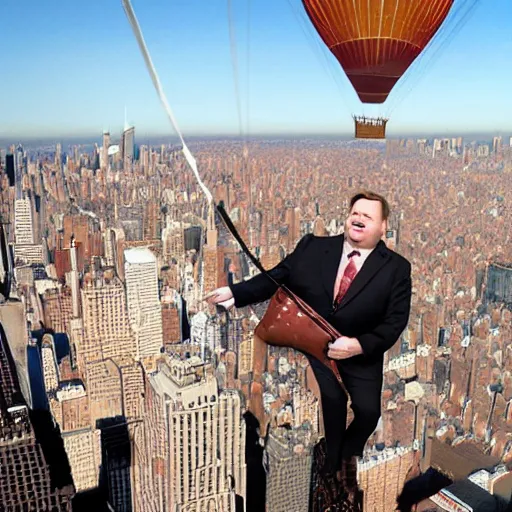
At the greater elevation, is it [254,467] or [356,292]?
[356,292]

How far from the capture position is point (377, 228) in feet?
3.40

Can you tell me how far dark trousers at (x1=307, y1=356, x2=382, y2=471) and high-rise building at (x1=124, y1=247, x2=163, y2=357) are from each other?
58.9 inches

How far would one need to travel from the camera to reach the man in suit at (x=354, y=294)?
1038 mm

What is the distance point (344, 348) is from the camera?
1026 millimetres

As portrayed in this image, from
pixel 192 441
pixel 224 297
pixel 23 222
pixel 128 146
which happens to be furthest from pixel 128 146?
pixel 224 297

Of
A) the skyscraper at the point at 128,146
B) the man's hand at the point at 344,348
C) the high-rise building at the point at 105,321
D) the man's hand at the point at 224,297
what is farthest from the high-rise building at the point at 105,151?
the man's hand at the point at 344,348

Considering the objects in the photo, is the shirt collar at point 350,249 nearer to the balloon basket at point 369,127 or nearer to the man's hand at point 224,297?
the man's hand at point 224,297

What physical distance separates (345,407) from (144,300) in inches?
83.4

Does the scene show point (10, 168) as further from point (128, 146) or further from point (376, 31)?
point (376, 31)

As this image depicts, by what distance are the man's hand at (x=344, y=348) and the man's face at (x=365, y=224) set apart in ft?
0.59

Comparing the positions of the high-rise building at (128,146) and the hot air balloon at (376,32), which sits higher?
the hot air balloon at (376,32)

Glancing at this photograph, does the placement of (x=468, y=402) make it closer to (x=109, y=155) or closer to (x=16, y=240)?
(x=109, y=155)

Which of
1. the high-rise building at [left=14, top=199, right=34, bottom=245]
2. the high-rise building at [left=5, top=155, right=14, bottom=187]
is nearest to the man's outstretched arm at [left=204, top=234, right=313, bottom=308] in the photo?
the high-rise building at [left=5, top=155, right=14, bottom=187]

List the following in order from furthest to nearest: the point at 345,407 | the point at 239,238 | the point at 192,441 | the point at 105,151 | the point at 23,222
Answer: the point at 23,222 < the point at 105,151 < the point at 192,441 < the point at 345,407 < the point at 239,238
